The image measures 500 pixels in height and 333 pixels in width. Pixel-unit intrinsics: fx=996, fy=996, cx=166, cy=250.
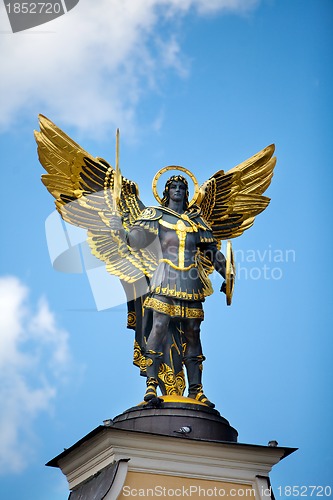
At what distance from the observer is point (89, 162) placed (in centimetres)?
1286

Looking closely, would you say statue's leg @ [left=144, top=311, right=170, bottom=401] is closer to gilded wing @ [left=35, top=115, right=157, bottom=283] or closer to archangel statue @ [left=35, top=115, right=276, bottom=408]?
archangel statue @ [left=35, top=115, right=276, bottom=408]

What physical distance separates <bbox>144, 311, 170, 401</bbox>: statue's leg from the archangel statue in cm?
1

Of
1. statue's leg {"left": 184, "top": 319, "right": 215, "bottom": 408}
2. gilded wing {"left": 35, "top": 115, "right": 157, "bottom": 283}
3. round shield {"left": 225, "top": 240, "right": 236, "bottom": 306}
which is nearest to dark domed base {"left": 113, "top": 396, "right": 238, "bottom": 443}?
statue's leg {"left": 184, "top": 319, "right": 215, "bottom": 408}

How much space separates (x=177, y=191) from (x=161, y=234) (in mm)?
673

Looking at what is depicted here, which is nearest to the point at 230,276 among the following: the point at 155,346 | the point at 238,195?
the point at 155,346

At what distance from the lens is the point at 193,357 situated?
11.8 meters

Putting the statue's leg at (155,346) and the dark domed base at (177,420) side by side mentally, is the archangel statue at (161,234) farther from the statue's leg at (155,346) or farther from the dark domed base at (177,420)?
the dark domed base at (177,420)

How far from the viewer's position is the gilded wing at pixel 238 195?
13.3 m

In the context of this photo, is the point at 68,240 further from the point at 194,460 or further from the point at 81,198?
the point at 194,460

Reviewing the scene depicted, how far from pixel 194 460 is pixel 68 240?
349cm

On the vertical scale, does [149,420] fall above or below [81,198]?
below

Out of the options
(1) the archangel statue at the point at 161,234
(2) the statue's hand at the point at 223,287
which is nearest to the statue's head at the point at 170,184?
(1) the archangel statue at the point at 161,234

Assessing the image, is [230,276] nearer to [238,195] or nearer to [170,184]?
[170,184]

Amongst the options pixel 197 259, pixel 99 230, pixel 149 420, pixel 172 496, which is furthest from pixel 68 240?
pixel 172 496
